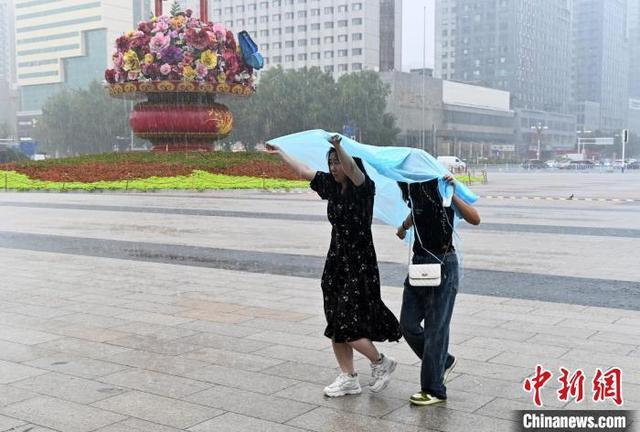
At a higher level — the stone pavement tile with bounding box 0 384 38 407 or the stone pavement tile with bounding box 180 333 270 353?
the stone pavement tile with bounding box 180 333 270 353

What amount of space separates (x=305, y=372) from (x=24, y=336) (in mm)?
2735

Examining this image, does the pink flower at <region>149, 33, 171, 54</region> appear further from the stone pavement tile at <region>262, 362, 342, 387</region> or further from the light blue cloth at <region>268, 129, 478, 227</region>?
the stone pavement tile at <region>262, 362, 342, 387</region>

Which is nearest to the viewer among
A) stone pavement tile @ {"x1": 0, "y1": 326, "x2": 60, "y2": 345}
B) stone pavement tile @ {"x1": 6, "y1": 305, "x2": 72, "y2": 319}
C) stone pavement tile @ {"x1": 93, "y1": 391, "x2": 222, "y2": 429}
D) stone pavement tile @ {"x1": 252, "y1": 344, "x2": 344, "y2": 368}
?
stone pavement tile @ {"x1": 93, "y1": 391, "x2": 222, "y2": 429}

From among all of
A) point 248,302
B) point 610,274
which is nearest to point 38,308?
point 248,302

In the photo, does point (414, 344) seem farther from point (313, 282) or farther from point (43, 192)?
point (43, 192)

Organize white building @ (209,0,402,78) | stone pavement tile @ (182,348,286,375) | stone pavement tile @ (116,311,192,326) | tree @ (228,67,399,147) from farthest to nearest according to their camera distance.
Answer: white building @ (209,0,402,78) → tree @ (228,67,399,147) → stone pavement tile @ (116,311,192,326) → stone pavement tile @ (182,348,286,375)

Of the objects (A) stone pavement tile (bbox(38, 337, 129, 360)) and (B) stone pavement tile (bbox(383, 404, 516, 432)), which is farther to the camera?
(A) stone pavement tile (bbox(38, 337, 129, 360))

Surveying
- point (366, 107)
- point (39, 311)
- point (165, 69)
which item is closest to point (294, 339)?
point (39, 311)

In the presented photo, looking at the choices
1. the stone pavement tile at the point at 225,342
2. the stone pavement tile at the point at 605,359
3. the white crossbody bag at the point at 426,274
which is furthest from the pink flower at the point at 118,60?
the white crossbody bag at the point at 426,274

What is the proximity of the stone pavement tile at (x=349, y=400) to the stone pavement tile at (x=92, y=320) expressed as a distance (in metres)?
2.61

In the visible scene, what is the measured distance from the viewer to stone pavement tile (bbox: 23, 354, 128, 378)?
17.9 ft

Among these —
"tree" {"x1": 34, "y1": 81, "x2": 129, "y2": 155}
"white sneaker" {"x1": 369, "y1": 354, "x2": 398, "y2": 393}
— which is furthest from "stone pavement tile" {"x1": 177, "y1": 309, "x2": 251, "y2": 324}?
"tree" {"x1": 34, "y1": 81, "x2": 129, "y2": 155}

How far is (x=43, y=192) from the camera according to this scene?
97.3 ft

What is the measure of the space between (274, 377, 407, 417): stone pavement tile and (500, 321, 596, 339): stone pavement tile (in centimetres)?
220
